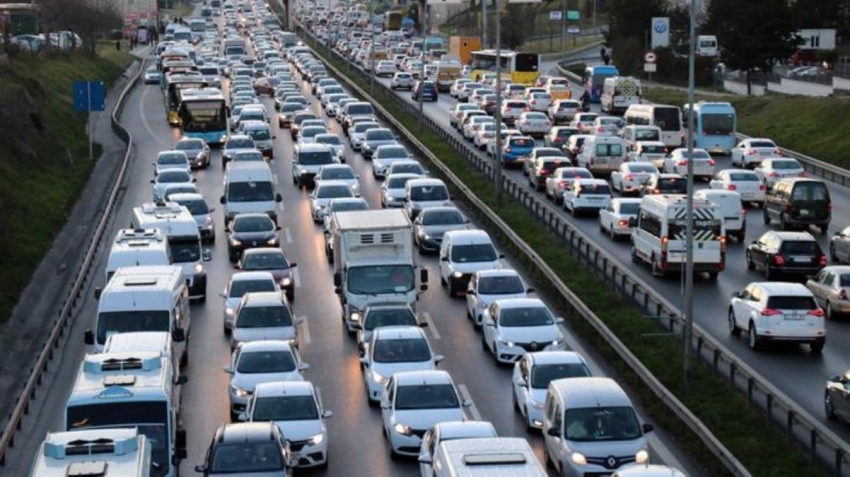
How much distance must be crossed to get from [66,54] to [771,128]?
57.3 m

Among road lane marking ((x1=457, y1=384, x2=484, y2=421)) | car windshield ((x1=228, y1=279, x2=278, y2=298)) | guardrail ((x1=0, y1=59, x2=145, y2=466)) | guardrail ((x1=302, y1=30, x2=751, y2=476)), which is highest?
car windshield ((x1=228, y1=279, x2=278, y2=298))

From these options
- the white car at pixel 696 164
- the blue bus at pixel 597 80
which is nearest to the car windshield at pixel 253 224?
the white car at pixel 696 164

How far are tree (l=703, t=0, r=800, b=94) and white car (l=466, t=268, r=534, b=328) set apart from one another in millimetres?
61074

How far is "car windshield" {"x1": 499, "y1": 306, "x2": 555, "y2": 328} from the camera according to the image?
115 ft

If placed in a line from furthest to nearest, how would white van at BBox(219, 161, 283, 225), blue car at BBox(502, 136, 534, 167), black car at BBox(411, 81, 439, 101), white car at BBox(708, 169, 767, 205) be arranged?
black car at BBox(411, 81, 439, 101) < blue car at BBox(502, 136, 534, 167) < white car at BBox(708, 169, 767, 205) < white van at BBox(219, 161, 283, 225)

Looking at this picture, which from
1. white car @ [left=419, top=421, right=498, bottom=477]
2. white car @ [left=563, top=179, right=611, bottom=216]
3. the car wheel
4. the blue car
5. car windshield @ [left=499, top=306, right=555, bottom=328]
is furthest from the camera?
the blue car

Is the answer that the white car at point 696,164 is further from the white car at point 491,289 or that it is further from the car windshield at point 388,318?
the car windshield at point 388,318

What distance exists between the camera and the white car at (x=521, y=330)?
34.4m

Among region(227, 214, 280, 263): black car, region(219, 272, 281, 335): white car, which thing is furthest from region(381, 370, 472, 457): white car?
region(227, 214, 280, 263): black car

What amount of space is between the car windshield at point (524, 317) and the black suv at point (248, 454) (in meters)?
11.0

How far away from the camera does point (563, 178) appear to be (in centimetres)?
5797

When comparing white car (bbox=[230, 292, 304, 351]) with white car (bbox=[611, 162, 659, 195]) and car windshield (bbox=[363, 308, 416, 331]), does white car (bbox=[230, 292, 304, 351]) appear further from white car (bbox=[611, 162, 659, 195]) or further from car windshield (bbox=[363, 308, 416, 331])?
white car (bbox=[611, 162, 659, 195])

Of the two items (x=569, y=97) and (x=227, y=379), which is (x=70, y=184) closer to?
(x=227, y=379)

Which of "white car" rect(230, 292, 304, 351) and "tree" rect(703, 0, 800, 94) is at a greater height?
"tree" rect(703, 0, 800, 94)
